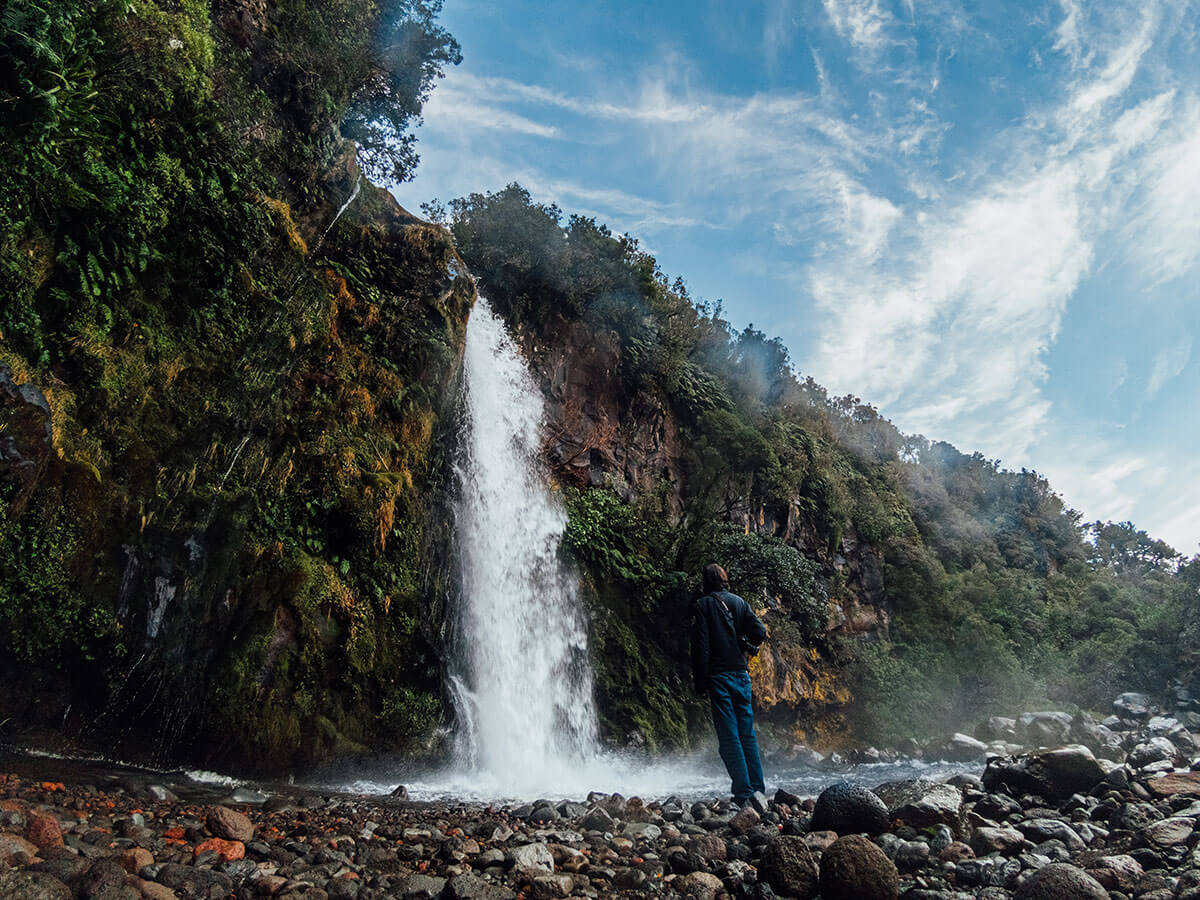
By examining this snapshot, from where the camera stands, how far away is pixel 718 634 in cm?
624

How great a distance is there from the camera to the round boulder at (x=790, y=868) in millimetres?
3209

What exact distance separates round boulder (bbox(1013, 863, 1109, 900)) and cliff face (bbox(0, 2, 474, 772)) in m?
6.76

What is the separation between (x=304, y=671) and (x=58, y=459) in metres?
3.23

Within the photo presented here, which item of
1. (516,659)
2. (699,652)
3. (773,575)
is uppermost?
(773,575)

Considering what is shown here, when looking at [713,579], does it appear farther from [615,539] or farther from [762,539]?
[762,539]

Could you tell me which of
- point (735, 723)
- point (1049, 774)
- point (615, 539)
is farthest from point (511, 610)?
point (1049, 774)

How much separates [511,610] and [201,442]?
522 centimetres

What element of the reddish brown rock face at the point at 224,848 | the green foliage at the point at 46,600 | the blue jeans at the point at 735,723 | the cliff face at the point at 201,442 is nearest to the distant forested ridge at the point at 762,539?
the cliff face at the point at 201,442

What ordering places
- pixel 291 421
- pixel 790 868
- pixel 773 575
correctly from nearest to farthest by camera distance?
pixel 790 868, pixel 291 421, pixel 773 575

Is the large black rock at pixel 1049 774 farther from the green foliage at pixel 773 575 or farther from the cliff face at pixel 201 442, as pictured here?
the green foliage at pixel 773 575

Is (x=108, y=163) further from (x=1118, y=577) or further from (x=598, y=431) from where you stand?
(x=1118, y=577)

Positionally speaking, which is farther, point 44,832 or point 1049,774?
point 1049,774

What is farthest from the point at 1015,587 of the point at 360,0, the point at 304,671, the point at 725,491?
the point at 360,0

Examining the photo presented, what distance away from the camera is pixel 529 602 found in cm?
1084
